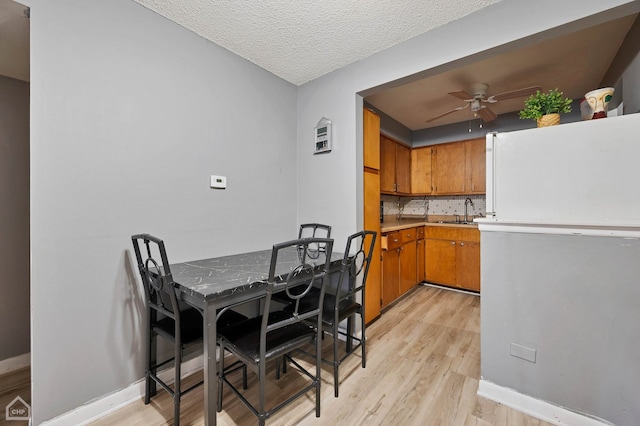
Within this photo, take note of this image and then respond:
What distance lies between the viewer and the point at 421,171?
4504 millimetres

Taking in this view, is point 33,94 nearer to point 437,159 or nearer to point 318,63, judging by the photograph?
point 318,63

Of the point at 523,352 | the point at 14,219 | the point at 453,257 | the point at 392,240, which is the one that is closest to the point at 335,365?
the point at 523,352

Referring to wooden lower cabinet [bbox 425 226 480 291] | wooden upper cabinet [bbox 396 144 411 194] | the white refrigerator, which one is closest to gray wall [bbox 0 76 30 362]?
the white refrigerator

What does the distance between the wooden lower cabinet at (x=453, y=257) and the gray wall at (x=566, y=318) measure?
7.09 ft

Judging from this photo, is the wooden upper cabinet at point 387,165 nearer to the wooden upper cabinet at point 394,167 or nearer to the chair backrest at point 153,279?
the wooden upper cabinet at point 394,167

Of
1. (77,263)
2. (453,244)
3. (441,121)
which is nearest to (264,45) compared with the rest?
(77,263)

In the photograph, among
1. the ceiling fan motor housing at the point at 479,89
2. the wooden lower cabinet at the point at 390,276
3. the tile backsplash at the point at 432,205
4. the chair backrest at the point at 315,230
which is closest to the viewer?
the chair backrest at the point at 315,230

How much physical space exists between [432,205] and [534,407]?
345cm

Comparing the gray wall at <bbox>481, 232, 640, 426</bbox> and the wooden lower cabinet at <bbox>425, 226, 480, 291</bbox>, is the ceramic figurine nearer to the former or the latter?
the gray wall at <bbox>481, 232, 640, 426</bbox>

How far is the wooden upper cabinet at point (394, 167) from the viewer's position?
12.3 feet

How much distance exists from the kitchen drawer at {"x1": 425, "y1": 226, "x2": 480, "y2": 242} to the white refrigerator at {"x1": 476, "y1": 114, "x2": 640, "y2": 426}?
215 centimetres

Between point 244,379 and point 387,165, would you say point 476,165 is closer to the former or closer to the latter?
point 387,165

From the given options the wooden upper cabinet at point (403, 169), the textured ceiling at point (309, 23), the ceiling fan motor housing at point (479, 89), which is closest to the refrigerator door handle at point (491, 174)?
the textured ceiling at point (309, 23)

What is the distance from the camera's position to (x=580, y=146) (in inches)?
57.6
